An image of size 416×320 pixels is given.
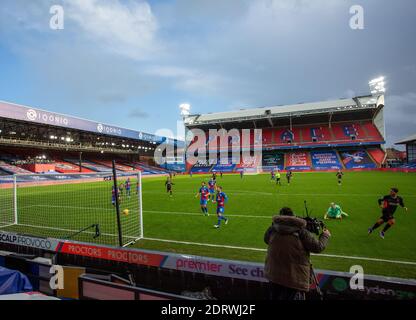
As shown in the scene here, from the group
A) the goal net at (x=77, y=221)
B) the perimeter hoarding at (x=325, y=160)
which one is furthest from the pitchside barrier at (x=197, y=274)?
the perimeter hoarding at (x=325, y=160)

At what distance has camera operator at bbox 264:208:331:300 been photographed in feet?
10.5

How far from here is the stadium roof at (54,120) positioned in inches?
1148

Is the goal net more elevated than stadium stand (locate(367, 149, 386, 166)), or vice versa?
stadium stand (locate(367, 149, 386, 166))

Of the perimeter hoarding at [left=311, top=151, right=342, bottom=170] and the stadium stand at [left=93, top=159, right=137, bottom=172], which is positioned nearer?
the perimeter hoarding at [left=311, top=151, right=342, bottom=170]

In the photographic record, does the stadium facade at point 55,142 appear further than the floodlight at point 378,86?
No

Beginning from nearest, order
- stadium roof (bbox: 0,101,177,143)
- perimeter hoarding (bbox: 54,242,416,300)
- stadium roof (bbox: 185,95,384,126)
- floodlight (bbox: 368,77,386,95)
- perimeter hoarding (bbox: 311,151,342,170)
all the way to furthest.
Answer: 1. perimeter hoarding (bbox: 54,242,416,300)
2. stadium roof (bbox: 0,101,177,143)
3. perimeter hoarding (bbox: 311,151,342,170)
4. stadium roof (bbox: 185,95,384,126)
5. floodlight (bbox: 368,77,386,95)

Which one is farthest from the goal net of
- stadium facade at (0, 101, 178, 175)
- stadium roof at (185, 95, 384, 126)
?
stadium roof at (185, 95, 384, 126)

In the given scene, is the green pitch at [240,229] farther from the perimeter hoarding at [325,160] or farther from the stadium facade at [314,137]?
the stadium facade at [314,137]

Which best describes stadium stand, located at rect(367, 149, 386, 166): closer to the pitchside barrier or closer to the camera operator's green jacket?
the pitchside barrier

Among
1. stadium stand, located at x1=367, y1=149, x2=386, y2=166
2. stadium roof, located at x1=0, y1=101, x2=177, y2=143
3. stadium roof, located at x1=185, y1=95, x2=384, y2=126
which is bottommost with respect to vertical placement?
stadium stand, located at x1=367, y1=149, x2=386, y2=166

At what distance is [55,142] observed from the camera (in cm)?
4909
